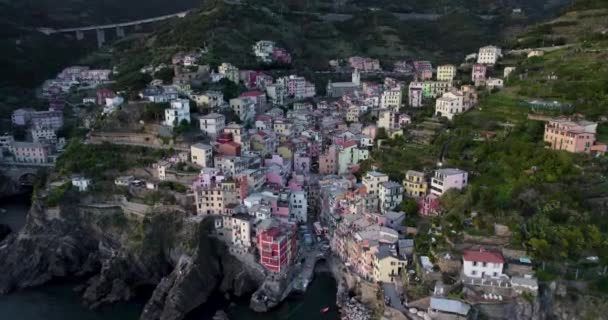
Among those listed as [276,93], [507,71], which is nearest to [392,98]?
[507,71]

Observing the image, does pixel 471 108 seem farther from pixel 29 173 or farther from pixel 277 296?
pixel 29 173

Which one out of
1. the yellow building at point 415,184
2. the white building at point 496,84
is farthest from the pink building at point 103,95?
the white building at point 496,84

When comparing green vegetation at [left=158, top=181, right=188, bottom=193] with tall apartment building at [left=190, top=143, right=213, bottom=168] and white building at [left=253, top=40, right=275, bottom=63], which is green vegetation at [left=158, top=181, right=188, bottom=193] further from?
white building at [left=253, top=40, right=275, bottom=63]

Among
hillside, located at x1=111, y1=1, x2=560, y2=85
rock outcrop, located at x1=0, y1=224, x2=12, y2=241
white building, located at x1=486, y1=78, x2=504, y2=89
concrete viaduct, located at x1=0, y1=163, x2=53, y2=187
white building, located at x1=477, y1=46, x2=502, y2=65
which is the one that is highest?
hillside, located at x1=111, y1=1, x2=560, y2=85

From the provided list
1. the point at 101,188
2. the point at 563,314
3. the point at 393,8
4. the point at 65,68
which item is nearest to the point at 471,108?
the point at 563,314

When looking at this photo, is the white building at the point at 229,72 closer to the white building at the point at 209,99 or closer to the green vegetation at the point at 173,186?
the white building at the point at 209,99

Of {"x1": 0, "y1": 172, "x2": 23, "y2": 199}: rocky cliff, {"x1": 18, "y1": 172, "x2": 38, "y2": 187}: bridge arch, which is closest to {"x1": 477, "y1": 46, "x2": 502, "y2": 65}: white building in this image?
{"x1": 18, "y1": 172, "x2": 38, "y2": 187}: bridge arch

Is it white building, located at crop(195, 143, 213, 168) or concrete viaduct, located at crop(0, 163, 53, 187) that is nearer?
white building, located at crop(195, 143, 213, 168)
